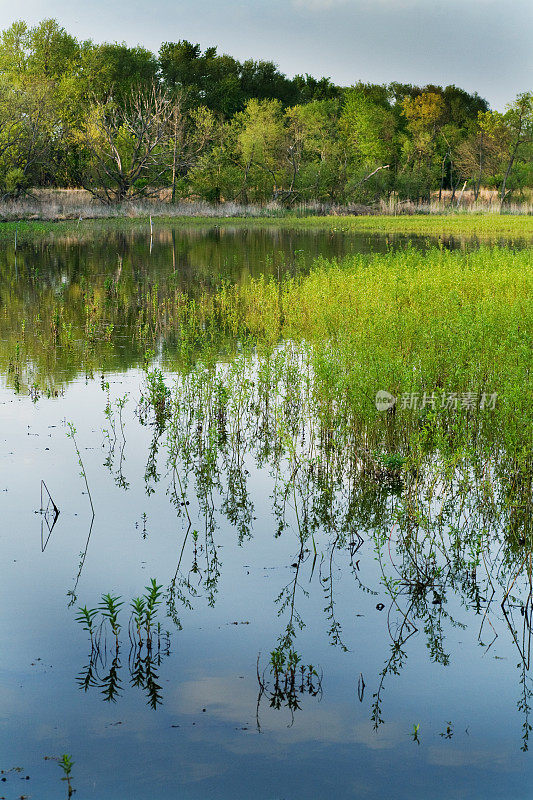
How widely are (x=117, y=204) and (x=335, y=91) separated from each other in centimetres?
4673

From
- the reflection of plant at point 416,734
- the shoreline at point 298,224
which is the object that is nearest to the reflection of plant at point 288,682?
the reflection of plant at point 416,734

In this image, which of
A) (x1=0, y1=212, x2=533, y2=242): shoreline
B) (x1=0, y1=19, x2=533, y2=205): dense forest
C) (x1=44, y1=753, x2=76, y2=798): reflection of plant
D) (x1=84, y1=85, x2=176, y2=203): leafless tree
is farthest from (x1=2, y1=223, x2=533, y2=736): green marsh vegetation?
(x1=84, y1=85, x2=176, y2=203): leafless tree

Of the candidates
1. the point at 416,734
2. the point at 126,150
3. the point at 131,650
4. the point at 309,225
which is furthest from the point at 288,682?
the point at 126,150

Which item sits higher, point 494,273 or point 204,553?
point 494,273

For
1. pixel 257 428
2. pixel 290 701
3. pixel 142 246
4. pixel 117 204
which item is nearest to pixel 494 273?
pixel 257 428

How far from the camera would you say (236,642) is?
5.88m

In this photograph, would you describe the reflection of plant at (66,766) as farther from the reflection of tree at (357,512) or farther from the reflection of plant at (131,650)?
the reflection of tree at (357,512)

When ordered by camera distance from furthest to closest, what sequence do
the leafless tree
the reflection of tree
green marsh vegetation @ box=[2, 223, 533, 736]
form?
the leafless tree
green marsh vegetation @ box=[2, 223, 533, 736]
the reflection of tree

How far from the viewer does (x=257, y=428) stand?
1066cm

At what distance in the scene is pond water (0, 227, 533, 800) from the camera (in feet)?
15.4

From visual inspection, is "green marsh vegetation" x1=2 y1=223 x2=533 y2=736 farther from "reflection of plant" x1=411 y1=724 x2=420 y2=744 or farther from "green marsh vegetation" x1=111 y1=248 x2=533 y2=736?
"reflection of plant" x1=411 y1=724 x2=420 y2=744

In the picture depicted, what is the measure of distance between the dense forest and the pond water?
5040cm

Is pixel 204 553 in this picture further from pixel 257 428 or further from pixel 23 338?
pixel 23 338

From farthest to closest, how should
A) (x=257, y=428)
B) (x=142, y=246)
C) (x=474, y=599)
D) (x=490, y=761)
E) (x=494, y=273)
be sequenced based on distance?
(x=142, y=246)
(x=494, y=273)
(x=257, y=428)
(x=474, y=599)
(x=490, y=761)
